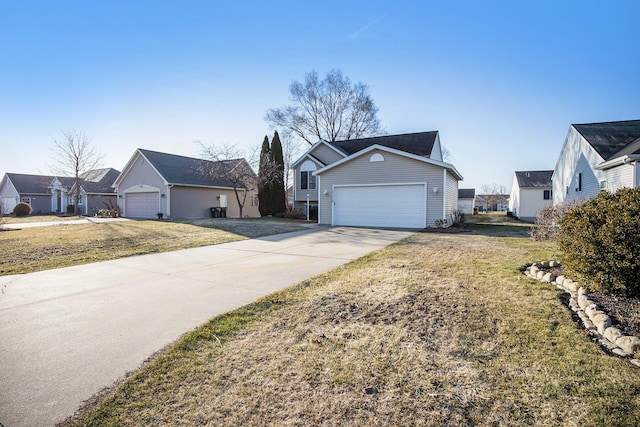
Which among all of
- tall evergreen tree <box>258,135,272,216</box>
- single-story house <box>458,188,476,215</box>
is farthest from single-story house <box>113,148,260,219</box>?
single-story house <box>458,188,476,215</box>

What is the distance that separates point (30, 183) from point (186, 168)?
1025 inches

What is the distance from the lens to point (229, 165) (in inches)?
965

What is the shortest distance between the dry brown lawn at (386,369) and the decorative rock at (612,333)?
0.23 meters

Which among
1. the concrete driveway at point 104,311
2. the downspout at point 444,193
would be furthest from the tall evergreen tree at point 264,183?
the concrete driveway at point 104,311

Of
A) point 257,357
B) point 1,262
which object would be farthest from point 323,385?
point 1,262

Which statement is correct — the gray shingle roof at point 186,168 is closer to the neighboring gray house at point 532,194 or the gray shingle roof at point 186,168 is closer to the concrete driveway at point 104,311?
the concrete driveway at point 104,311

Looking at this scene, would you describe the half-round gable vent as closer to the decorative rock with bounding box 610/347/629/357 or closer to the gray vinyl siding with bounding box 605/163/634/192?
the gray vinyl siding with bounding box 605/163/634/192

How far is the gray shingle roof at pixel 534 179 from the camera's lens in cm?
3011

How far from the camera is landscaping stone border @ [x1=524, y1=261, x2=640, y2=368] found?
9.15 feet

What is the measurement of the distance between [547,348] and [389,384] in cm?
165

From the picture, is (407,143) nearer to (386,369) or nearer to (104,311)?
(104,311)

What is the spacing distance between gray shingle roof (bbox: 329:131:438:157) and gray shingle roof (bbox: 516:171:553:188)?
47.9ft

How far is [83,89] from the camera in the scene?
1412 cm

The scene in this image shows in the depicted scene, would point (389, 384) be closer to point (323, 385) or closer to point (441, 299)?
point (323, 385)
